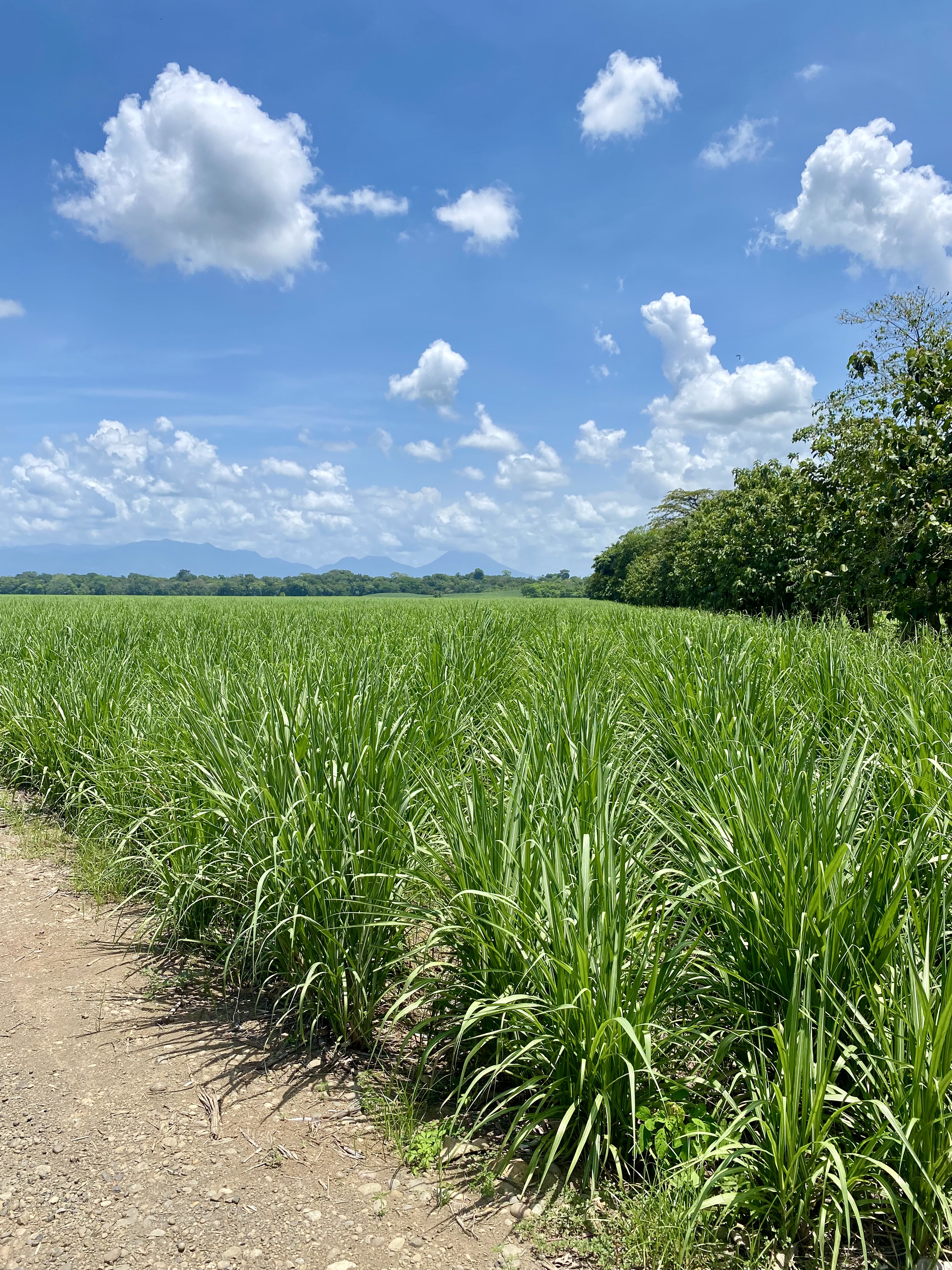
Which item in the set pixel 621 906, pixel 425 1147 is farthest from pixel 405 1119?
pixel 621 906

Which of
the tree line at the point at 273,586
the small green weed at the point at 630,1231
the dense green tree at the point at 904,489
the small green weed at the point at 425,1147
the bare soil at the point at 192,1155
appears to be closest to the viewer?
the small green weed at the point at 630,1231

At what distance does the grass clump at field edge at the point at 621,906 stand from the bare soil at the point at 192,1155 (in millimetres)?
216

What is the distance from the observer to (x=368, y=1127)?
2.12 metres

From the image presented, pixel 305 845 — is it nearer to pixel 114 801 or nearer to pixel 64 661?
pixel 114 801

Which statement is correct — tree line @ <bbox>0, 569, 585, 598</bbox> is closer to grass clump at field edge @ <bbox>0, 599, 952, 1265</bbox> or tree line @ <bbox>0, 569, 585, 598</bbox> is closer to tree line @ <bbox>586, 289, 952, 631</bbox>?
tree line @ <bbox>586, 289, 952, 631</bbox>

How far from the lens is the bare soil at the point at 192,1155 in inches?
67.6

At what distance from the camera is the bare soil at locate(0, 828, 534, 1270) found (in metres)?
1.72

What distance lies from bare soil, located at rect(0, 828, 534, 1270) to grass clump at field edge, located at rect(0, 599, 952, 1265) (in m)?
0.22

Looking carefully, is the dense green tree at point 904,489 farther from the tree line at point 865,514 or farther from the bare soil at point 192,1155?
the bare soil at point 192,1155

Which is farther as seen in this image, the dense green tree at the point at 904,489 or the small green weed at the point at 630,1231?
the dense green tree at the point at 904,489

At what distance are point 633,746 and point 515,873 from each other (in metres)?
1.71

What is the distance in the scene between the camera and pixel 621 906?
2.03 meters

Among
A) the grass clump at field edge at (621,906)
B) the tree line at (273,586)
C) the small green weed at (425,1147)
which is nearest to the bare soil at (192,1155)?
the small green weed at (425,1147)

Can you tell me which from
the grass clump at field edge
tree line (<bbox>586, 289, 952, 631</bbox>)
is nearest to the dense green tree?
tree line (<bbox>586, 289, 952, 631</bbox>)
